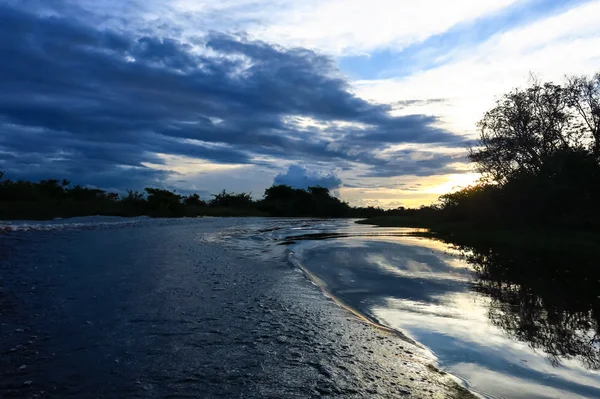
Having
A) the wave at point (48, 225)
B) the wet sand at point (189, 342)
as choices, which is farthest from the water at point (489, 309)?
the wave at point (48, 225)

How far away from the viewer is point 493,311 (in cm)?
902

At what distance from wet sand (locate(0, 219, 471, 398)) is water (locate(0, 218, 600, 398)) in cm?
65

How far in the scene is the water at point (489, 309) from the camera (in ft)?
18.7

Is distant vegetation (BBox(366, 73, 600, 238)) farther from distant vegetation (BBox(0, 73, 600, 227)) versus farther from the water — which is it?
the water

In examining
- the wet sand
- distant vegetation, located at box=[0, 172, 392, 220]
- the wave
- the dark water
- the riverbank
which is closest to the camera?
the wet sand

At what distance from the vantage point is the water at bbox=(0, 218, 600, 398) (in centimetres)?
570

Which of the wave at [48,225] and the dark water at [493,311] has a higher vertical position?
the wave at [48,225]

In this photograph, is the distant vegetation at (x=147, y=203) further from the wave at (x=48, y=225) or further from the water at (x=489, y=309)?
the water at (x=489, y=309)

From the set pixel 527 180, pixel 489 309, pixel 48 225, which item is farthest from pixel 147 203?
pixel 489 309

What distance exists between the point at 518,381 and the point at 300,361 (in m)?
2.67

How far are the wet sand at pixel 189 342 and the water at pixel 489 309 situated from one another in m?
0.65

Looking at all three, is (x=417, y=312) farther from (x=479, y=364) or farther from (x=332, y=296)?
(x=479, y=364)

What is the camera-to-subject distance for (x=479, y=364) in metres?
6.02

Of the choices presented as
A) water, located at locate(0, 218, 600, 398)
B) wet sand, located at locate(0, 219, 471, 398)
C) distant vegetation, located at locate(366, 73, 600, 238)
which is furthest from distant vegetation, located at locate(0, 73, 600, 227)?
wet sand, located at locate(0, 219, 471, 398)
